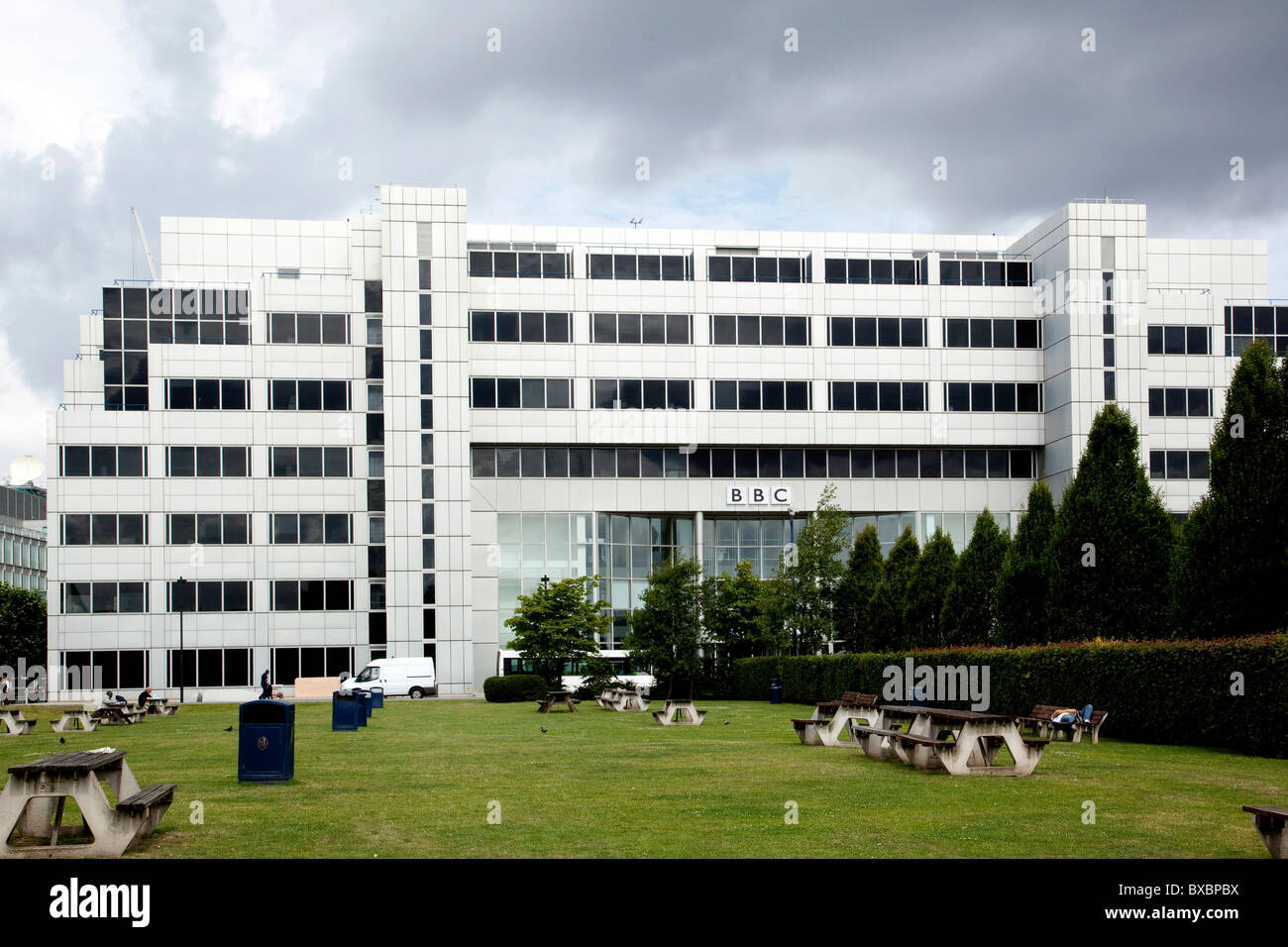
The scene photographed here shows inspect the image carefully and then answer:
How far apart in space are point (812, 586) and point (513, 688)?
13333 mm

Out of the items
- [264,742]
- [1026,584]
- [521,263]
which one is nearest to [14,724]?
[264,742]

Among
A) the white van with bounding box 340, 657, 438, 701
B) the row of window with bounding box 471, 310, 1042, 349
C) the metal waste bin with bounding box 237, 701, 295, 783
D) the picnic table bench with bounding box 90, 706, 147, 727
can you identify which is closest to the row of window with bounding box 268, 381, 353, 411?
the row of window with bounding box 471, 310, 1042, 349

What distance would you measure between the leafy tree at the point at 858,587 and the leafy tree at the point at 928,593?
6120 millimetres

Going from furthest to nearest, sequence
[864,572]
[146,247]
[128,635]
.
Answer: [146,247] < [128,635] < [864,572]

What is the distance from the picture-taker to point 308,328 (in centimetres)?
6781

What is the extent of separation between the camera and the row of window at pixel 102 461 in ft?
217

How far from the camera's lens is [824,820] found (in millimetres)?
12742

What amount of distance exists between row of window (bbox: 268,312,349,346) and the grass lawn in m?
44.7

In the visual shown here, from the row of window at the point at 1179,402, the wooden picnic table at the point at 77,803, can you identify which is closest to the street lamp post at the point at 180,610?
the row of window at the point at 1179,402

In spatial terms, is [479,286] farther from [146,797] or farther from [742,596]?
[146,797]

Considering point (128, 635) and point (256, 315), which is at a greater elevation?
point (256, 315)

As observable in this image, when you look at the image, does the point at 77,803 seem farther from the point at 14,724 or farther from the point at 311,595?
the point at 311,595
